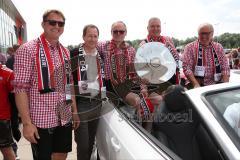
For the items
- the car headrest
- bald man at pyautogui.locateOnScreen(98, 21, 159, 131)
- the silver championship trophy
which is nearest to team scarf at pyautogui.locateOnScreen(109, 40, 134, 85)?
bald man at pyautogui.locateOnScreen(98, 21, 159, 131)

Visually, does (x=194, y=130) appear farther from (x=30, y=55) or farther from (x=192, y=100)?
(x=30, y=55)

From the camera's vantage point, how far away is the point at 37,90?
8.64ft

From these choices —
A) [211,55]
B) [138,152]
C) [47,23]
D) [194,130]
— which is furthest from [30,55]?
[211,55]

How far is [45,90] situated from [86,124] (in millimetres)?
665

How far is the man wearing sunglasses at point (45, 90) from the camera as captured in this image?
2570 mm

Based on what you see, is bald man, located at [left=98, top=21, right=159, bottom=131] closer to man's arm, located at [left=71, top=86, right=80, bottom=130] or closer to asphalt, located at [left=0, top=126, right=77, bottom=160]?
man's arm, located at [left=71, top=86, right=80, bottom=130]

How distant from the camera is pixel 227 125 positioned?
5.68ft

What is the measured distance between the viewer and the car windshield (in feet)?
6.07

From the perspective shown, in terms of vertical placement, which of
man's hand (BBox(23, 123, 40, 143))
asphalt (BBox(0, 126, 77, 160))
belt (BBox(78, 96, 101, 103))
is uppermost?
belt (BBox(78, 96, 101, 103))

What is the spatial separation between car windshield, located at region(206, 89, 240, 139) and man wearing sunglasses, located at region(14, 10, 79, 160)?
4.49ft

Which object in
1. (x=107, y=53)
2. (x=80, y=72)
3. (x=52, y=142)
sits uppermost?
(x=107, y=53)

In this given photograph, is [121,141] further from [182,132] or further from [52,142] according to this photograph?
[52,142]

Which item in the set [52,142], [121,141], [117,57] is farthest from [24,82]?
[117,57]

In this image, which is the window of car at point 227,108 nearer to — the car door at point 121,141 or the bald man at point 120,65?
the car door at point 121,141
